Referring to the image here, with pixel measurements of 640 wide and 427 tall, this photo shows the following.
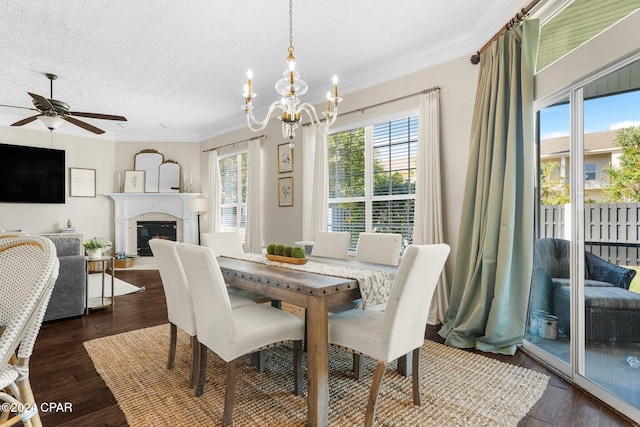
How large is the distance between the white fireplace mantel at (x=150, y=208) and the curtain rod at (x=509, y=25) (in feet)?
18.3

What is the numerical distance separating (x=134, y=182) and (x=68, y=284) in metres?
3.97

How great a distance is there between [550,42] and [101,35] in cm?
374

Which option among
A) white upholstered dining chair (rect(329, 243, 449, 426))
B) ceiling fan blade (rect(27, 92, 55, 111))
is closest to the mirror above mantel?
ceiling fan blade (rect(27, 92, 55, 111))

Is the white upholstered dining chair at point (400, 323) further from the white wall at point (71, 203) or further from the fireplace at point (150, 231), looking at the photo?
the white wall at point (71, 203)

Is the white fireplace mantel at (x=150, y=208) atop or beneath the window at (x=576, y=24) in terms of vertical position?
beneath

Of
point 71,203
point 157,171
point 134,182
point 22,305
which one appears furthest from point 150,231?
point 22,305

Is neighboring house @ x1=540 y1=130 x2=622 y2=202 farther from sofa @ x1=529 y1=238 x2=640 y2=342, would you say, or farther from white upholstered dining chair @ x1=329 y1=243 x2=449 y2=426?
white upholstered dining chair @ x1=329 y1=243 x2=449 y2=426

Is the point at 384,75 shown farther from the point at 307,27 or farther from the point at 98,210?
the point at 98,210

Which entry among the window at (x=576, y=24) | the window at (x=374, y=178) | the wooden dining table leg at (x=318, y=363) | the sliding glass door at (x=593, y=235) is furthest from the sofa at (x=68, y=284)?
the window at (x=576, y=24)

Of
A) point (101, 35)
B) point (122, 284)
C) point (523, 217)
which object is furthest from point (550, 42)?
point (122, 284)

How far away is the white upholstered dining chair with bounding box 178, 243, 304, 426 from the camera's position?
67.9 inches

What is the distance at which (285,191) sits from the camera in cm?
508

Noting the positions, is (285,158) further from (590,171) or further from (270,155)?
(590,171)

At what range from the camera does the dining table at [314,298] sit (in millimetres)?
1701
